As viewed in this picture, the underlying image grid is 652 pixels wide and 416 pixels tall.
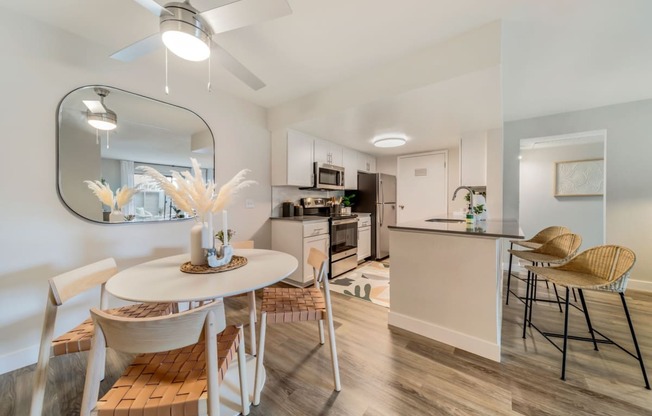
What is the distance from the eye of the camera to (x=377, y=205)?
14.2 ft

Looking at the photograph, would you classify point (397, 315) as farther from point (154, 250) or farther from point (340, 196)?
point (340, 196)

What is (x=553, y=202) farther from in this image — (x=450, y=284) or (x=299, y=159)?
(x=299, y=159)

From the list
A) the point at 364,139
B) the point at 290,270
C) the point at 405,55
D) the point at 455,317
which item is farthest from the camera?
the point at 364,139

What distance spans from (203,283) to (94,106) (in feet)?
6.22

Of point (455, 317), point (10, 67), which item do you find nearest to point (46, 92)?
point (10, 67)

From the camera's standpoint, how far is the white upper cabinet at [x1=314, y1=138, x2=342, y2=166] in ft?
11.8

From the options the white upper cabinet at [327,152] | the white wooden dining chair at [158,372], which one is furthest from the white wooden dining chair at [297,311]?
the white upper cabinet at [327,152]

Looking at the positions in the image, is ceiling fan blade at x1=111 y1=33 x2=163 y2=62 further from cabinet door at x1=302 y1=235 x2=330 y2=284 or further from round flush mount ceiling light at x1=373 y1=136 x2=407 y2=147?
round flush mount ceiling light at x1=373 y1=136 x2=407 y2=147

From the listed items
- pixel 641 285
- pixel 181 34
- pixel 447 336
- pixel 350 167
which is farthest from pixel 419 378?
pixel 641 285

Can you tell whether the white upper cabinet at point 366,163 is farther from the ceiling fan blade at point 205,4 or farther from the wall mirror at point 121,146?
the ceiling fan blade at point 205,4

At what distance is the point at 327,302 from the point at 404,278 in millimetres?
983

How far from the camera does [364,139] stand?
369cm

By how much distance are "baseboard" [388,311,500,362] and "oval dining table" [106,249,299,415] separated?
1.22 m

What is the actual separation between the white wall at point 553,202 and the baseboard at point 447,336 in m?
3.58
